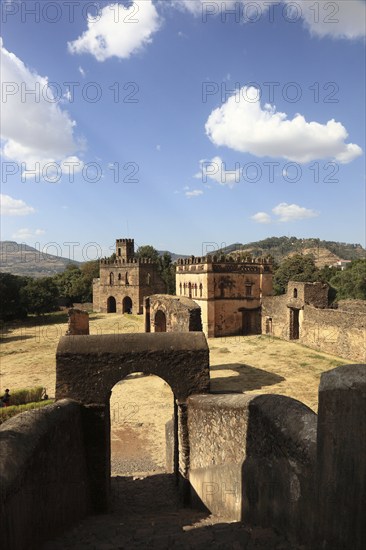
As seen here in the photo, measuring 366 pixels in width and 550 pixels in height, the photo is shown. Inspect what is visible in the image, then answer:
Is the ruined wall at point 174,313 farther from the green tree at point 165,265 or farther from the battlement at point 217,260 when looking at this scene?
the green tree at point 165,265

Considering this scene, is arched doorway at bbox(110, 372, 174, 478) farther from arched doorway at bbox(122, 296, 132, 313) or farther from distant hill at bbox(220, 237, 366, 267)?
distant hill at bbox(220, 237, 366, 267)

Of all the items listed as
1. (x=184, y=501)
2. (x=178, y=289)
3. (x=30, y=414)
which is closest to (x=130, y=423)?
(x=184, y=501)

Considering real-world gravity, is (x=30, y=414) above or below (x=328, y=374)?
below

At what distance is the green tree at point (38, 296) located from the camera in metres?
44.4

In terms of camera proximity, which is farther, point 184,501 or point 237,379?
point 237,379

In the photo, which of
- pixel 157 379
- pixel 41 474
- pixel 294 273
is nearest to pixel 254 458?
pixel 41 474

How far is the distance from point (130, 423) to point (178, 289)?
74.5ft

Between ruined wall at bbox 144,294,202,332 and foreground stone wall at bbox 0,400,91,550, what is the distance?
36.0 ft

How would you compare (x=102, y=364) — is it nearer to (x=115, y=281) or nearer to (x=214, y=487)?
(x=214, y=487)

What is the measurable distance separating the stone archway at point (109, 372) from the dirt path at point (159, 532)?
686 mm

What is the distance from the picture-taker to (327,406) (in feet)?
12.3

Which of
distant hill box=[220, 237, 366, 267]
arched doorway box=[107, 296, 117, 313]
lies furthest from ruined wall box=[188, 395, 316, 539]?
distant hill box=[220, 237, 366, 267]

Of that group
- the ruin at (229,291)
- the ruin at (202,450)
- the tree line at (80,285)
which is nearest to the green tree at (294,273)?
the tree line at (80,285)

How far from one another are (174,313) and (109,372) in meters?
12.2
